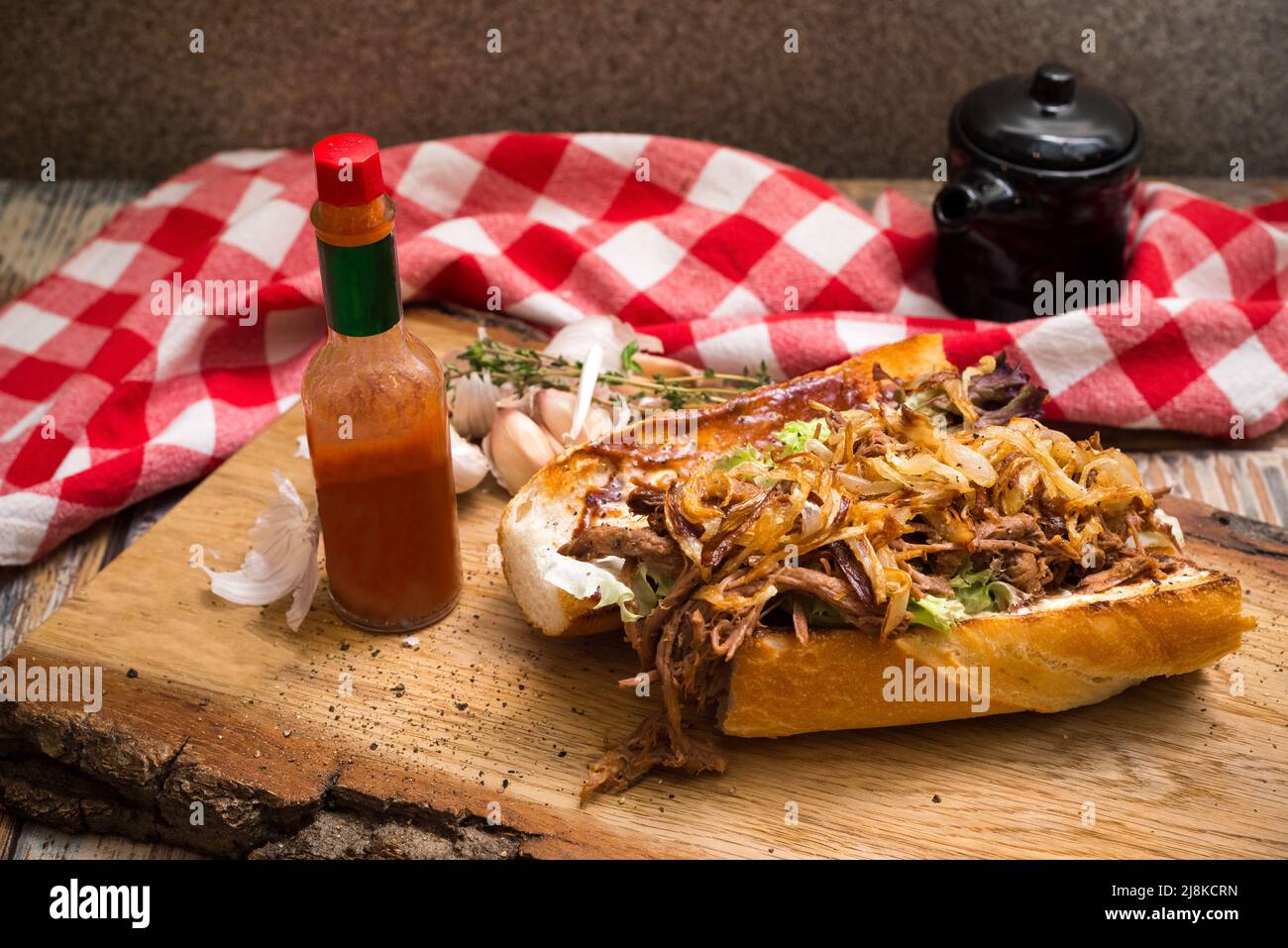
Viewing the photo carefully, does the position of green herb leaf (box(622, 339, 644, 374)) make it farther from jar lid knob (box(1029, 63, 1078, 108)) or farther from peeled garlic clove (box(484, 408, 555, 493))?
jar lid knob (box(1029, 63, 1078, 108))

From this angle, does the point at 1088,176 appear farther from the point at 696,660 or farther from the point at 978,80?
the point at 696,660

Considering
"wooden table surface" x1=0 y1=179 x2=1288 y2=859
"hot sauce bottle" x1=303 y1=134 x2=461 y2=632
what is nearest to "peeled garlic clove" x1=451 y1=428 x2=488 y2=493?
"hot sauce bottle" x1=303 y1=134 x2=461 y2=632

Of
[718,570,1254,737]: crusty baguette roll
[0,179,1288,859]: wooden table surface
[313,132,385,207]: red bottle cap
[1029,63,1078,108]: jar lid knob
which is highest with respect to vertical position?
[313,132,385,207]: red bottle cap

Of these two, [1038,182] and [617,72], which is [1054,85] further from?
[617,72]

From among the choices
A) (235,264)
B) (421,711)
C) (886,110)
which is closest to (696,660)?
(421,711)

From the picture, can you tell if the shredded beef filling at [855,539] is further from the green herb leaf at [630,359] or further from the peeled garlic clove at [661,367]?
the peeled garlic clove at [661,367]

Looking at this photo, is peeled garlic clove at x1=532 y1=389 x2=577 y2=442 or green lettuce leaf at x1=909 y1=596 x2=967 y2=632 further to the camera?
peeled garlic clove at x1=532 y1=389 x2=577 y2=442
